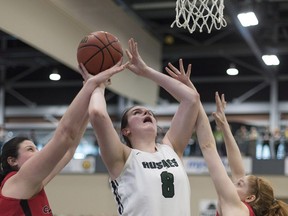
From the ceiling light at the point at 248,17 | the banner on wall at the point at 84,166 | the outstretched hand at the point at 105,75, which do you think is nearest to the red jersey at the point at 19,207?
the outstretched hand at the point at 105,75

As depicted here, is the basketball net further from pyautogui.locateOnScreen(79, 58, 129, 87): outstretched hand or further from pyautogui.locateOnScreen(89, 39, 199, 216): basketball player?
pyautogui.locateOnScreen(79, 58, 129, 87): outstretched hand

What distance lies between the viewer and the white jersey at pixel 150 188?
2.93m

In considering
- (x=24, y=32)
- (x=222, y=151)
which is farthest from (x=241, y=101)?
(x=24, y=32)

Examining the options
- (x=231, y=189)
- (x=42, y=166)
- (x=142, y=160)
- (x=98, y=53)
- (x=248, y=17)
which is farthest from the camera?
(x=248, y=17)

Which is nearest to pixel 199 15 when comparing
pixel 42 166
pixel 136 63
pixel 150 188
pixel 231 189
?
pixel 136 63

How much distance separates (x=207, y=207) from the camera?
40.7ft

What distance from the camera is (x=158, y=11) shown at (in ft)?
45.5

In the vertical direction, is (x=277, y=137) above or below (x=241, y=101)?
below

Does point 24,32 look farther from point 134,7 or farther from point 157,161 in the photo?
point 134,7

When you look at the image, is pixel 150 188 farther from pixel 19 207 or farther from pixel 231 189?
pixel 19 207

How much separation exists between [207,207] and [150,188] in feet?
31.9

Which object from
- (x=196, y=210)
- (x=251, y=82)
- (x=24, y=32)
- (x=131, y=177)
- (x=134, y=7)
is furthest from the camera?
(x=251, y=82)

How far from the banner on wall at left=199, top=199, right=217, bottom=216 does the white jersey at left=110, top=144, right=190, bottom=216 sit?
31.2 feet

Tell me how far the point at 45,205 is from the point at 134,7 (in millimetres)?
10536
